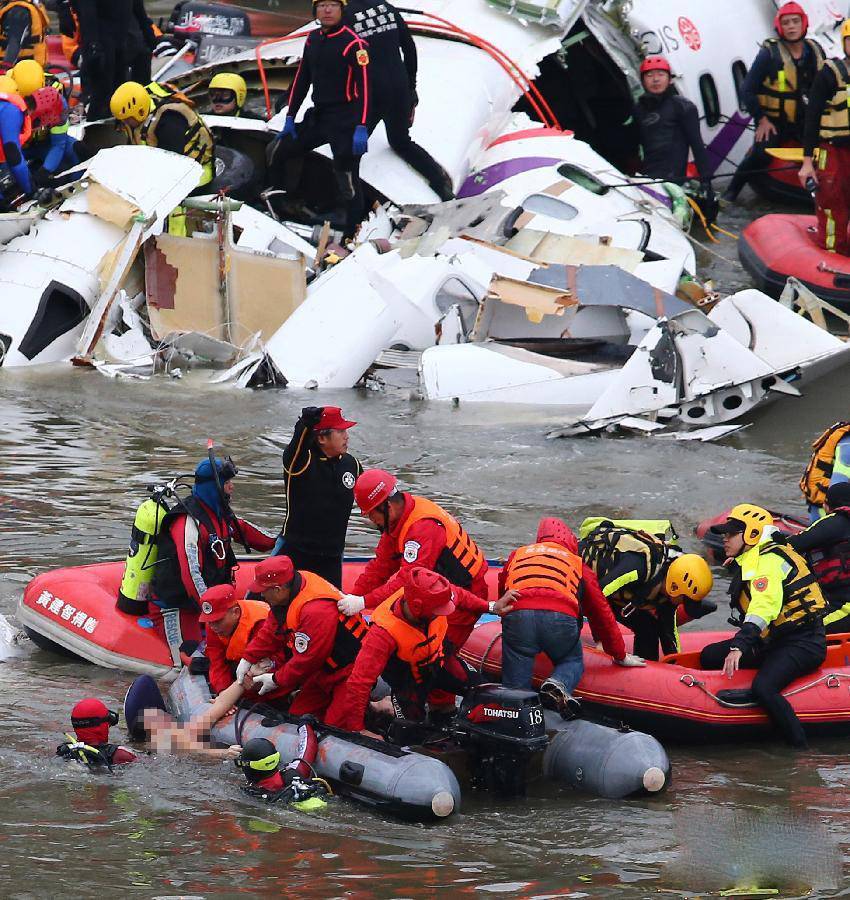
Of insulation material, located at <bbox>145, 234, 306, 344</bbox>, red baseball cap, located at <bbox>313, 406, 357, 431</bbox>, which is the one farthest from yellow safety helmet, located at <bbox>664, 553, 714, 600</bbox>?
insulation material, located at <bbox>145, 234, 306, 344</bbox>

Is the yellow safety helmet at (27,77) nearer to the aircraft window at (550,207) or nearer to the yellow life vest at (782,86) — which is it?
the aircraft window at (550,207)

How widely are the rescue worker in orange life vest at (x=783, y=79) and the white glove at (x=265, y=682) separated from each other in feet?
32.3

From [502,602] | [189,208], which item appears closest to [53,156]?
[189,208]

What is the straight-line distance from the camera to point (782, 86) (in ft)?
50.3

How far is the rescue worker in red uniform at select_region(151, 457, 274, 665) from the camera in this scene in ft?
23.7

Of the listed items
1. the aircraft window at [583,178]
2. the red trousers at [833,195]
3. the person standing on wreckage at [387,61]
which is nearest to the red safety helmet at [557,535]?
the person standing on wreckage at [387,61]

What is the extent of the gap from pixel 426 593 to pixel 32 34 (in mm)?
10496

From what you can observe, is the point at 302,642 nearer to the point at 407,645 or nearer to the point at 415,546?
the point at 407,645

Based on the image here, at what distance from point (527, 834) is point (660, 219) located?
8.93 m

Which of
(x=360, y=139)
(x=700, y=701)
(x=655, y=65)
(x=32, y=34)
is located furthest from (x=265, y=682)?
(x=32, y=34)

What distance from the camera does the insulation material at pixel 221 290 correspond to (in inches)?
484

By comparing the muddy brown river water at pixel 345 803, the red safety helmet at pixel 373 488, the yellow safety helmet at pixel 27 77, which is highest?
the yellow safety helmet at pixel 27 77

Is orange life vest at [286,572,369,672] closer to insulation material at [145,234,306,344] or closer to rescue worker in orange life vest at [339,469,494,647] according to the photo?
rescue worker in orange life vest at [339,469,494,647]

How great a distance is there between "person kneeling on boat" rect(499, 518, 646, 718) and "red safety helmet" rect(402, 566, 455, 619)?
0.53 meters
